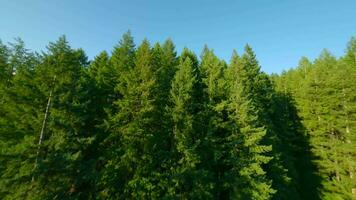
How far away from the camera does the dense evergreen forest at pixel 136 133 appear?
17.8 metres

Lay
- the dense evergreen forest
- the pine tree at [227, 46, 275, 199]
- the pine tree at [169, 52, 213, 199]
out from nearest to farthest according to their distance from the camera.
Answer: the dense evergreen forest → the pine tree at [169, 52, 213, 199] → the pine tree at [227, 46, 275, 199]

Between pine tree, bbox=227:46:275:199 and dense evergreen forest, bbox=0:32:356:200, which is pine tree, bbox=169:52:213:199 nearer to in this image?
dense evergreen forest, bbox=0:32:356:200

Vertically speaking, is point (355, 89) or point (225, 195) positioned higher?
point (355, 89)

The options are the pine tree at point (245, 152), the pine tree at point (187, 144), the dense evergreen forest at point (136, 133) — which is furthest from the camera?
the pine tree at point (245, 152)

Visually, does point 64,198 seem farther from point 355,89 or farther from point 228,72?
point 355,89

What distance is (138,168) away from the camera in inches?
747

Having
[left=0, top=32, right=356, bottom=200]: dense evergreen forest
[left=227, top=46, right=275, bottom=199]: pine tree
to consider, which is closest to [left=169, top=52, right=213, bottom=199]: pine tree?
[left=0, top=32, right=356, bottom=200]: dense evergreen forest

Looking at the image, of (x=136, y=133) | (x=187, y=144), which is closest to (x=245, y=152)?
(x=187, y=144)

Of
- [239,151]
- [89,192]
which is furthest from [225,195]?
[89,192]

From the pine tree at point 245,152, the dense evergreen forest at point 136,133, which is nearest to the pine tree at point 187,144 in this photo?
the dense evergreen forest at point 136,133

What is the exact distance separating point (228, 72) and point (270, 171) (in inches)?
441

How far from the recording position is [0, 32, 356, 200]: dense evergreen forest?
17844 mm

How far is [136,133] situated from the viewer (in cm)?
1955

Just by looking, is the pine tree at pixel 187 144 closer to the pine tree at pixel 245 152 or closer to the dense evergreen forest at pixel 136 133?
the dense evergreen forest at pixel 136 133
